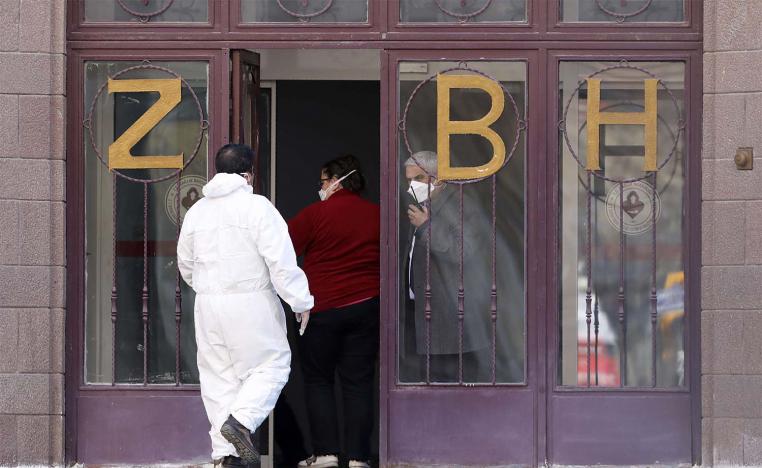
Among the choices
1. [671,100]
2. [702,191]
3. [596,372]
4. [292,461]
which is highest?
[671,100]

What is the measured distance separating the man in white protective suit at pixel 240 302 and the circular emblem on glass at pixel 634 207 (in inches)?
75.9

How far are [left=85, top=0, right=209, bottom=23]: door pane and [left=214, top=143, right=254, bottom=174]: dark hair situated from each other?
1103mm

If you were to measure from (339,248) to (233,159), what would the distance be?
1.23 meters

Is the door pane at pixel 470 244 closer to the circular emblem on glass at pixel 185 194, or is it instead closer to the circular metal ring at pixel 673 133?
the circular metal ring at pixel 673 133

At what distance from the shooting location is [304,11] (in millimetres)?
8406

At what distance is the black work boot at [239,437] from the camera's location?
7.32 metres

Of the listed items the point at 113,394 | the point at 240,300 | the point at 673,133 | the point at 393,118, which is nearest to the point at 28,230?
the point at 113,394

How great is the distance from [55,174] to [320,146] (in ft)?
8.09

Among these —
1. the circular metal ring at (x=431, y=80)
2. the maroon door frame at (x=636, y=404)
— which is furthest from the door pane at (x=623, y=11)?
the circular metal ring at (x=431, y=80)

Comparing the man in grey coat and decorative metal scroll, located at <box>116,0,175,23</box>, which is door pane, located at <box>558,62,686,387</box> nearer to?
the man in grey coat

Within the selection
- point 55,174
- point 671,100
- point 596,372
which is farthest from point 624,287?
point 55,174

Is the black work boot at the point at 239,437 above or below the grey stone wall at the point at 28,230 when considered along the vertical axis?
below

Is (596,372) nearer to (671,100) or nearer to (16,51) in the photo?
(671,100)

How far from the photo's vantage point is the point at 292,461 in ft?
31.3
